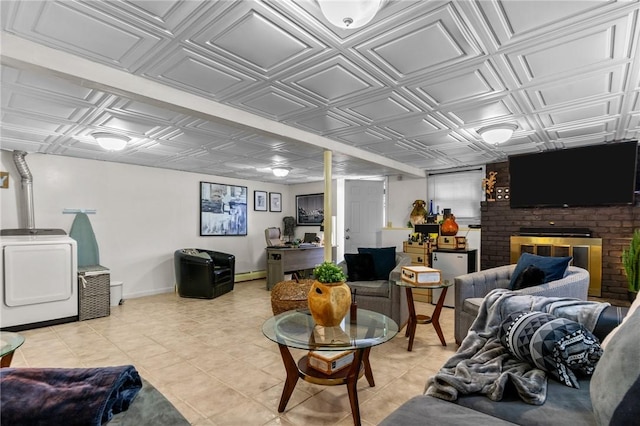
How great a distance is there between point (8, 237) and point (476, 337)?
541 centimetres

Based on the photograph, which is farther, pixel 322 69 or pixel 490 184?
pixel 490 184

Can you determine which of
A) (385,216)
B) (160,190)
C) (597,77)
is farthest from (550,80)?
(160,190)

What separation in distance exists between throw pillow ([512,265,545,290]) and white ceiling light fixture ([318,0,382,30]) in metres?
2.69

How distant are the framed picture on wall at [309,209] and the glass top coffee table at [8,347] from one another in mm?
5936

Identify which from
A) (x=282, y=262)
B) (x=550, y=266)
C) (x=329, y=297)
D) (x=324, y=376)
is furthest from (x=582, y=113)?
(x=282, y=262)

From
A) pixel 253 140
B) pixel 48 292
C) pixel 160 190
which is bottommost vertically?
pixel 48 292

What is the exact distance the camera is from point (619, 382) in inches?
44.2

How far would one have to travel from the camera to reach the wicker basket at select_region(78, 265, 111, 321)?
14.0ft

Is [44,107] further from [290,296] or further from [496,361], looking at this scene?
[496,361]

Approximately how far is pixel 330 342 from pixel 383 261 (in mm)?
2432

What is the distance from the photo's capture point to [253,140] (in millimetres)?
4059

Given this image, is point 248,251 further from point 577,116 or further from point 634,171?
point 634,171

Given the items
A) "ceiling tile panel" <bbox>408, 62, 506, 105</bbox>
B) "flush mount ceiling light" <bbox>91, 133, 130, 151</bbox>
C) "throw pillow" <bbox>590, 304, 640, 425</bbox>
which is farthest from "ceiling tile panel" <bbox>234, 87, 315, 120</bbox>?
"throw pillow" <bbox>590, 304, 640, 425</bbox>

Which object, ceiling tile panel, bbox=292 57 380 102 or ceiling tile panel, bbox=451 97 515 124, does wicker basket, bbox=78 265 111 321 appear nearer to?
ceiling tile panel, bbox=292 57 380 102
